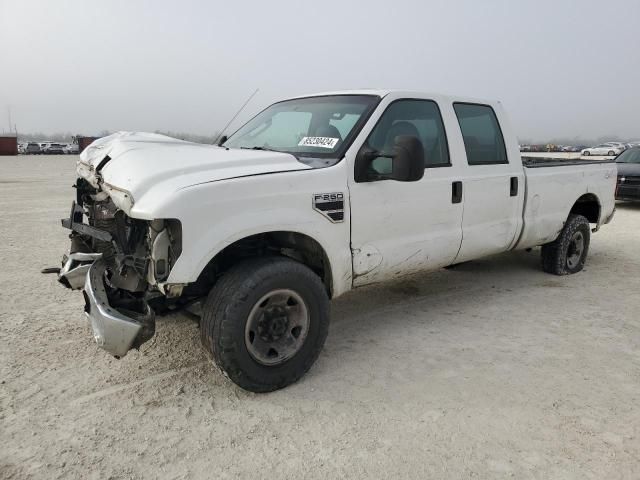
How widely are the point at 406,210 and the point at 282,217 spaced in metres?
1.15

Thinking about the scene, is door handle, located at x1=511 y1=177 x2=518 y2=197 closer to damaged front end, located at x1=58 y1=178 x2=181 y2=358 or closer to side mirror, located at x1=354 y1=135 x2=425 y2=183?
side mirror, located at x1=354 y1=135 x2=425 y2=183

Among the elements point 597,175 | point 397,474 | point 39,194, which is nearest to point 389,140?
point 397,474

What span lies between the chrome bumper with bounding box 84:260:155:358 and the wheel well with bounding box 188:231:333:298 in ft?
1.46

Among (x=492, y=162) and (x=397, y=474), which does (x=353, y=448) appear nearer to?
(x=397, y=474)

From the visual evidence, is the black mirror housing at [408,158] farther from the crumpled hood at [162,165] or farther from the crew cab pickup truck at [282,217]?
the crumpled hood at [162,165]

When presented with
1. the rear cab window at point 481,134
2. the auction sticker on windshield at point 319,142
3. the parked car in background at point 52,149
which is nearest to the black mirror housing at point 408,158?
the auction sticker on windshield at point 319,142

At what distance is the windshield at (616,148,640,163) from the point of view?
12195mm

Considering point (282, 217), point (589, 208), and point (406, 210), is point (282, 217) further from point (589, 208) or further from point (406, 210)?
point (589, 208)

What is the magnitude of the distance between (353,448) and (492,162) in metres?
3.04

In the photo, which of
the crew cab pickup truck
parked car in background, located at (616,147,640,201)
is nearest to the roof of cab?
the crew cab pickup truck

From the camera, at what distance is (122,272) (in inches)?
123

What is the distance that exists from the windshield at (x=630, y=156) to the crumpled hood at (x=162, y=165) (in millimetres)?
11821

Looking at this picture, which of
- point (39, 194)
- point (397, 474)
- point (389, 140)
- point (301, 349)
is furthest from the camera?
point (39, 194)

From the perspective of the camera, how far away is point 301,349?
3.25 meters
